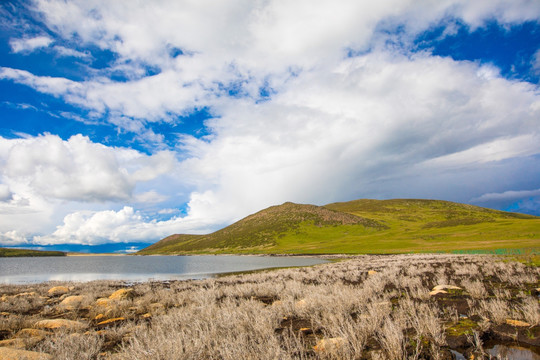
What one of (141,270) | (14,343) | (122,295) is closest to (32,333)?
(14,343)

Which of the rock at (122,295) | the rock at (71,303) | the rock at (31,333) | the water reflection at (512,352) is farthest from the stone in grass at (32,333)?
the water reflection at (512,352)

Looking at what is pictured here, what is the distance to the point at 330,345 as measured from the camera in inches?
218

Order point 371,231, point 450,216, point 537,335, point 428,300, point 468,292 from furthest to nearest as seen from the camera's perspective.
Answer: point 450,216, point 371,231, point 468,292, point 428,300, point 537,335

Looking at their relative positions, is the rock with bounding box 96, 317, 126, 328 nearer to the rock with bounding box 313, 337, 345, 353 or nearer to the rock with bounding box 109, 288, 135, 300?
the rock with bounding box 109, 288, 135, 300

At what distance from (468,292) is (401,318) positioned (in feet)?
20.4

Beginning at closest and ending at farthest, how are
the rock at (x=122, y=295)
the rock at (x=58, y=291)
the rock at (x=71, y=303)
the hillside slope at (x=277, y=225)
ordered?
the rock at (x=71, y=303)
the rock at (x=122, y=295)
the rock at (x=58, y=291)
the hillside slope at (x=277, y=225)

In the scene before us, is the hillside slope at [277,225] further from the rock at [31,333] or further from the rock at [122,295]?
the rock at [31,333]

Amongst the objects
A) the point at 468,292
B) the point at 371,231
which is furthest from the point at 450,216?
the point at 468,292

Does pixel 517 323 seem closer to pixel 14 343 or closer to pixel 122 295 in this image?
pixel 14 343

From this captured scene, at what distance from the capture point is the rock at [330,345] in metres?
5.42

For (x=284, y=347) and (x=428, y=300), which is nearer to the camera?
(x=284, y=347)

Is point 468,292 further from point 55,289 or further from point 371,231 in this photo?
point 371,231

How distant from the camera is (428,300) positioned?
10047 mm

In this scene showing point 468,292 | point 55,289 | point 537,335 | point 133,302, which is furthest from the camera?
point 55,289
